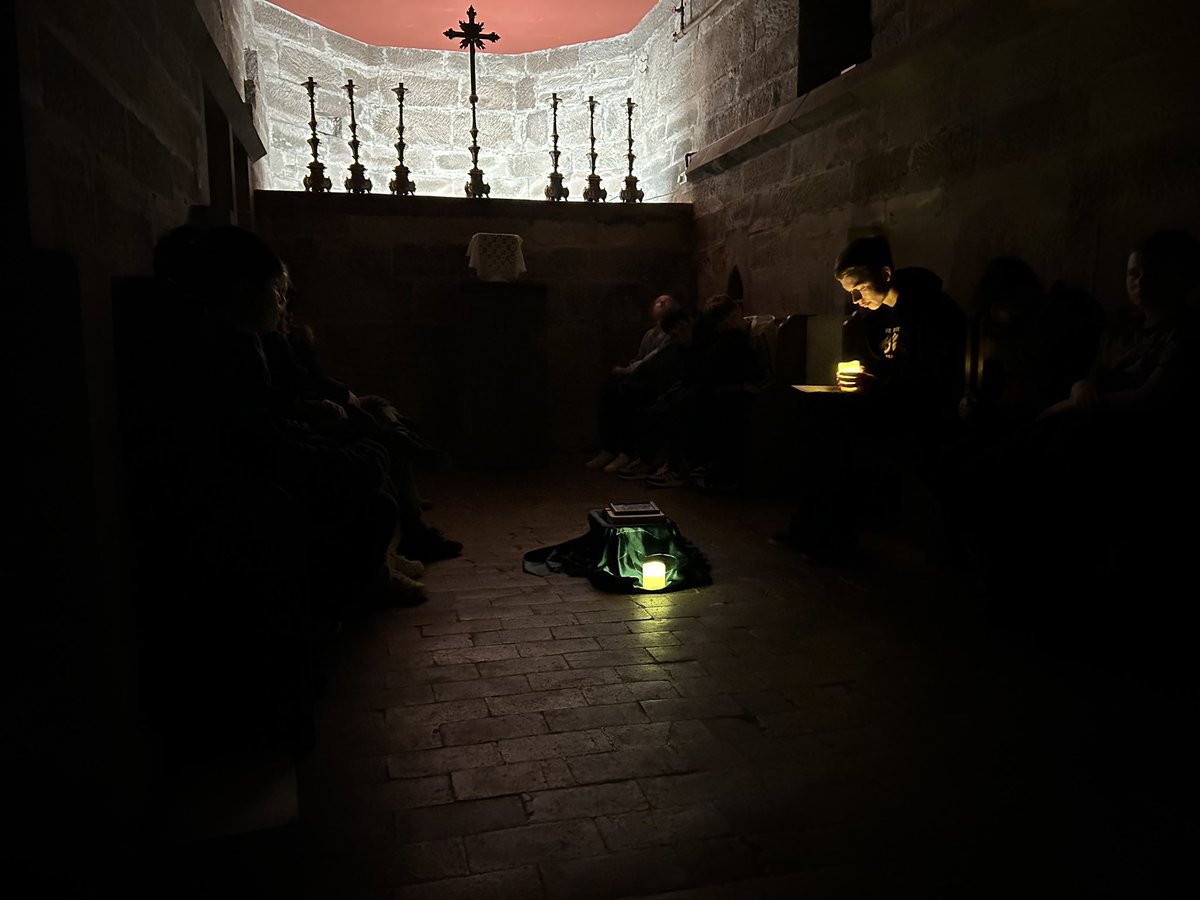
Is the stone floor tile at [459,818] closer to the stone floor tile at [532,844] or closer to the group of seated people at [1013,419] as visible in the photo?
the stone floor tile at [532,844]

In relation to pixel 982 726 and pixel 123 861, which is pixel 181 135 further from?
pixel 982 726

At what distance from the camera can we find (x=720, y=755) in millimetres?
2102

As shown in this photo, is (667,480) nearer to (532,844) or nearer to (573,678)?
(573,678)

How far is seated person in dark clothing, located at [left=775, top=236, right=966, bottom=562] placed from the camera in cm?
368

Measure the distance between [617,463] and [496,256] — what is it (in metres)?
1.81

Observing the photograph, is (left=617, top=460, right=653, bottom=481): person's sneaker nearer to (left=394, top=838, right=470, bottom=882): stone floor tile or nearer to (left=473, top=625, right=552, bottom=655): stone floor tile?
(left=473, top=625, right=552, bottom=655): stone floor tile

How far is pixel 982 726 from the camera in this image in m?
2.24

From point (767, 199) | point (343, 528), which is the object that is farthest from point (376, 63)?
point (343, 528)

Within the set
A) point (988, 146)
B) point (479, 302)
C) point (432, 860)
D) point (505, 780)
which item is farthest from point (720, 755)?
point (479, 302)

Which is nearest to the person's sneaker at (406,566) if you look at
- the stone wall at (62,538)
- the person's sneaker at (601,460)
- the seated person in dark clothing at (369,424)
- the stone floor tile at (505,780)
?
the seated person in dark clothing at (369,424)

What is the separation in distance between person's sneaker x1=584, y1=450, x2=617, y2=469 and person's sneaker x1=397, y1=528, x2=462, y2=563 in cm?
265

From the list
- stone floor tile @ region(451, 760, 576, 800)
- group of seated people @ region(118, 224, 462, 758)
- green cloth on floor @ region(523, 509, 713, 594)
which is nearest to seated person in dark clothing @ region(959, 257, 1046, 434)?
green cloth on floor @ region(523, 509, 713, 594)

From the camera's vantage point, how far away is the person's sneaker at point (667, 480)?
227 inches

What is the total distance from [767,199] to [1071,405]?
374 cm
